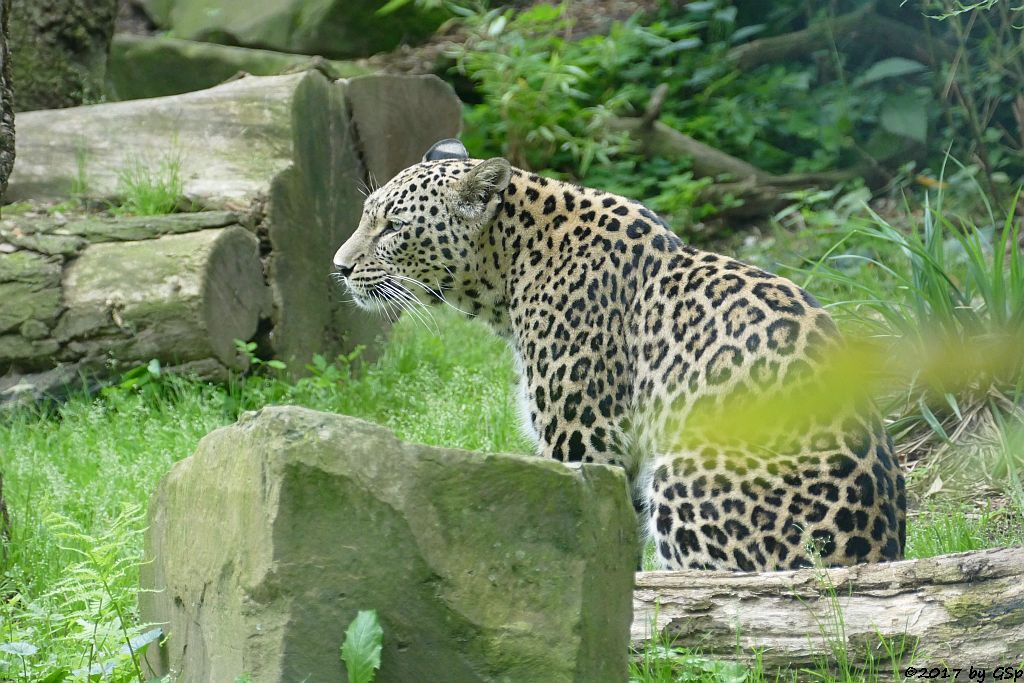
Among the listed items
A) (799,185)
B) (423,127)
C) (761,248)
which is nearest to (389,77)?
(423,127)

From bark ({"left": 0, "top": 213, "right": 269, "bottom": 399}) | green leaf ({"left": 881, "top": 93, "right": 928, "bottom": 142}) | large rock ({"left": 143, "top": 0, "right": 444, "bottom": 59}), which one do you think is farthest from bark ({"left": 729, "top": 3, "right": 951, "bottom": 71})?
bark ({"left": 0, "top": 213, "right": 269, "bottom": 399})

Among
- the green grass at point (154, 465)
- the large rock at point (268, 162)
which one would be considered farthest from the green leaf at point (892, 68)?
the large rock at point (268, 162)

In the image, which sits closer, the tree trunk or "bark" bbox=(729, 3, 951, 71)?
the tree trunk

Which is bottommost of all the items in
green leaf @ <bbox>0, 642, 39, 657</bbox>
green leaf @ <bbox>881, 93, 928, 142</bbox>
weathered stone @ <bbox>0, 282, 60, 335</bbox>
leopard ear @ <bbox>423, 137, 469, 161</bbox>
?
green leaf @ <bbox>0, 642, 39, 657</bbox>

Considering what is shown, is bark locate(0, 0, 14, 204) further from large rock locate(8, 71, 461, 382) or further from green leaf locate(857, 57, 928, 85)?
green leaf locate(857, 57, 928, 85)

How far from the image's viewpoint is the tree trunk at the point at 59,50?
1062 cm

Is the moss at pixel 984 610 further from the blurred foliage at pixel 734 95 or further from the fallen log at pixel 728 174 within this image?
the fallen log at pixel 728 174

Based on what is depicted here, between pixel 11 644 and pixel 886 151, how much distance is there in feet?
40.3

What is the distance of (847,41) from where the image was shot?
15.0m

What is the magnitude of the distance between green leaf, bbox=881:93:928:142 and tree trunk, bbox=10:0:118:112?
8.46m

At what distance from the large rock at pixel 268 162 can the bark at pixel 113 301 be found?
1.68 ft

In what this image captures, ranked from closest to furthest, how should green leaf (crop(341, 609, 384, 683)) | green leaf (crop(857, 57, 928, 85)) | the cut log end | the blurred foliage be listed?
green leaf (crop(341, 609, 384, 683)), the cut log end, the blurred foliage, green leaf (crop(857, 57, 928, 85))

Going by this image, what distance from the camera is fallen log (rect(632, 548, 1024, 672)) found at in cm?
428

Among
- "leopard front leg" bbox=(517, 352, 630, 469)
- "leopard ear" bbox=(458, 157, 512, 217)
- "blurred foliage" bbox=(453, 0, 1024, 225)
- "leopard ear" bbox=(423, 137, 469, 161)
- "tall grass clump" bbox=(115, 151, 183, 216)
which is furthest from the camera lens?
"blurred foliage" bbox=(453, 0, 1024, 225)
